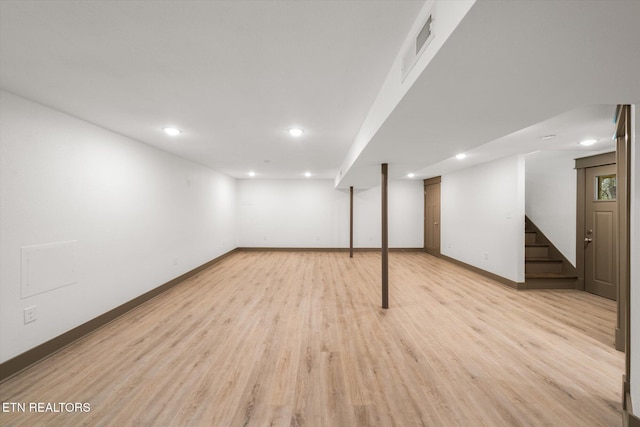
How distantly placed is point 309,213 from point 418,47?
7.17 m

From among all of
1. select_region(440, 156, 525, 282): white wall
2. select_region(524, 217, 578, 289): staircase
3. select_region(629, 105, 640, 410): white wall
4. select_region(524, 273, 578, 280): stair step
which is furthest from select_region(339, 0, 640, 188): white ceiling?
select_region(524, 217, 578, 289): staircase

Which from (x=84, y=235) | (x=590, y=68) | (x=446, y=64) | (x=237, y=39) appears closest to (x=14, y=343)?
(x=84, y=235)

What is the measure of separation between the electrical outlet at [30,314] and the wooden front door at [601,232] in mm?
7719

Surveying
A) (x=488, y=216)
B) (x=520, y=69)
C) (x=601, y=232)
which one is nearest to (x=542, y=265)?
(x=601, y=232)

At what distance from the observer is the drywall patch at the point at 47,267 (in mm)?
2226

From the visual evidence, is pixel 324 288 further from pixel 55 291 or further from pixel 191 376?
pixel 55 291

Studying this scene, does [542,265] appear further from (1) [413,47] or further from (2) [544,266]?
(1) [413,47]

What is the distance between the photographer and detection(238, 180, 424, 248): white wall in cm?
827

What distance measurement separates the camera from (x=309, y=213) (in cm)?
830

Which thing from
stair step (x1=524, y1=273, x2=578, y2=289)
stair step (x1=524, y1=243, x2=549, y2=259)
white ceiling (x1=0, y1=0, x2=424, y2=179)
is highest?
white ceiling (x1=0, y1=0, x2=424, y2=179)

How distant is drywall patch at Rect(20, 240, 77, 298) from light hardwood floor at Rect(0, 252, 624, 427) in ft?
2.32

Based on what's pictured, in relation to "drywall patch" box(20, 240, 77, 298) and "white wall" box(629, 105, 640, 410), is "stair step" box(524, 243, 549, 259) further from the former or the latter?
"drywall patch" box(20, 240, 77, 298)

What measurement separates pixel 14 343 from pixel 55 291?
50 cm

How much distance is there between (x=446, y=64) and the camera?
113 centimetres
